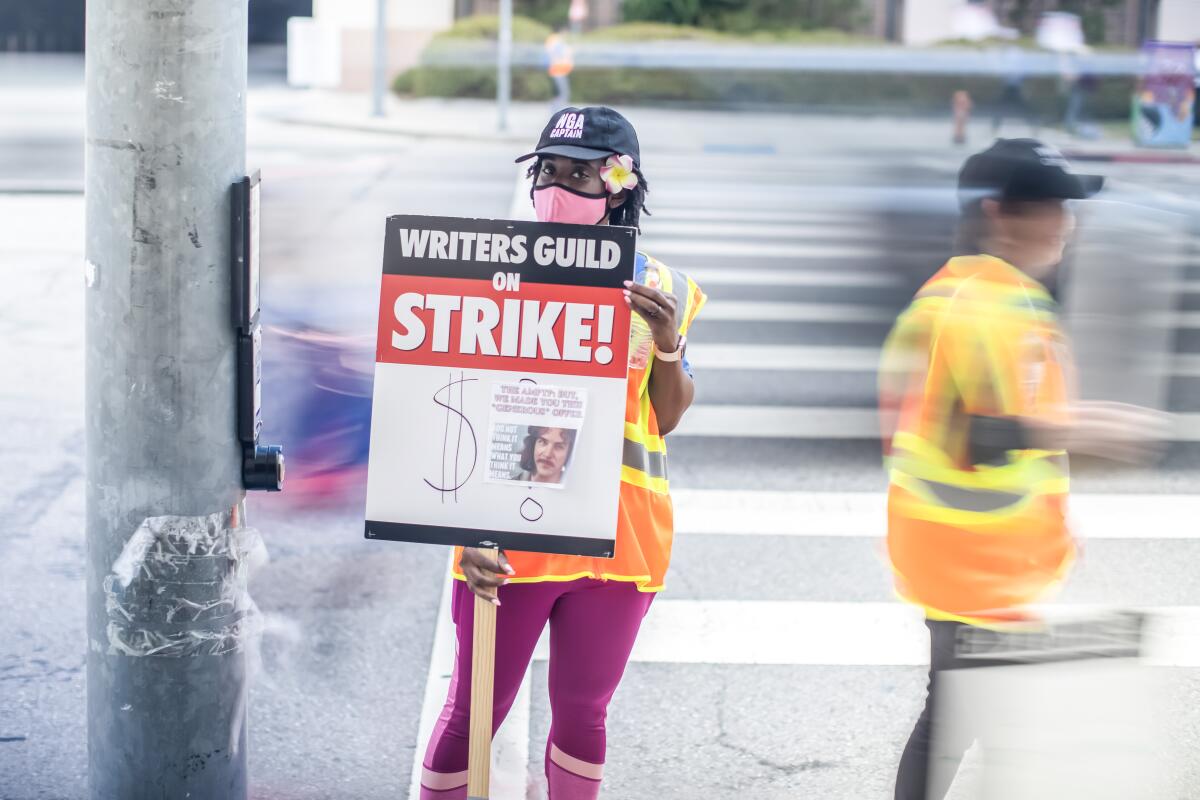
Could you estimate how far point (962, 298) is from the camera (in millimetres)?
3020

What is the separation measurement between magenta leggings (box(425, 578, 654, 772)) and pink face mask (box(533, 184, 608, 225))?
0.78 metres

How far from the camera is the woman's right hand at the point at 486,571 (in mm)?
2939

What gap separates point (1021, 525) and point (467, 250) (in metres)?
1.31

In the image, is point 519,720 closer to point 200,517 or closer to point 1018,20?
point 200,517

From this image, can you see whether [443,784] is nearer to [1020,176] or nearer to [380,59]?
[1020,176]

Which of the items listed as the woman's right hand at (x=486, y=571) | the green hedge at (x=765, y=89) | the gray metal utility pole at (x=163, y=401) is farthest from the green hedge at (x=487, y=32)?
the woman's right hand at (x=486, y=571)

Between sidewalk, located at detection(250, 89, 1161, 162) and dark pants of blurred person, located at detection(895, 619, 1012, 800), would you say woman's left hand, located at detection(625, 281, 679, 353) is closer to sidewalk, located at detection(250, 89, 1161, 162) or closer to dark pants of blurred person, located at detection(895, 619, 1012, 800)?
dark pants of blurred person, located at detection(895, 619, 1012, 800)

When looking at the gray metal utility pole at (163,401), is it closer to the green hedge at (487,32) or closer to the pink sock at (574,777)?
the pink sock at (574,777)

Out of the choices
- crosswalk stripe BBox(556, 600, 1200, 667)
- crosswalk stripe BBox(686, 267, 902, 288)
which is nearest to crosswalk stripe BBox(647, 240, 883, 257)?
crosswalk stripe BBox(686, 267, 902, 288)

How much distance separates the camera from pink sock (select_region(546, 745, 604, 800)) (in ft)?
10.5

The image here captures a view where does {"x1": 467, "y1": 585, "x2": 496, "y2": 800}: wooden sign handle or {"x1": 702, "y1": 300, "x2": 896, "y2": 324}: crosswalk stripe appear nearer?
{"x1": 467, "y1": 585, "x2": 496, "y2": 800}: wooden sign handle

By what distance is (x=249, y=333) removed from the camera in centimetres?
315

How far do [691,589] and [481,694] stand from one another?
9.17 feet

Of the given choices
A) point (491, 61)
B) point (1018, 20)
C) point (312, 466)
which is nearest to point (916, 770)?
point (312, 466)
